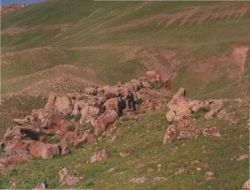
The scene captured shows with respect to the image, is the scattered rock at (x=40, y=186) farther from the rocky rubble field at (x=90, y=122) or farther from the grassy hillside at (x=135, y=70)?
the grassy hillside at (x=135, y=70)

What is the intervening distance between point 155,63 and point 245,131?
1833 inches

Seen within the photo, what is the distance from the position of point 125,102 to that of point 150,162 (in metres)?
12.2

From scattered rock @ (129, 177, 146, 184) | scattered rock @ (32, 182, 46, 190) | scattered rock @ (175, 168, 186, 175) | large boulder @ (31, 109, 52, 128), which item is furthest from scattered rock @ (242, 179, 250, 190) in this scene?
large boulder @ (31, 109, 52, 128)

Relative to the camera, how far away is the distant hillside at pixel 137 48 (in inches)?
2662

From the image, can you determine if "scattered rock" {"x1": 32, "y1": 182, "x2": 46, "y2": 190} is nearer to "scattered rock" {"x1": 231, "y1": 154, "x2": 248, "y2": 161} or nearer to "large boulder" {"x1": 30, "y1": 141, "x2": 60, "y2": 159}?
"large boulder" {"x1": 30, "y1": 141, "x2": 60, "y2": 159}

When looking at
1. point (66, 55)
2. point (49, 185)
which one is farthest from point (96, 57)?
point (49, 185)

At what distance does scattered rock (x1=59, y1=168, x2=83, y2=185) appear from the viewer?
1332 inches

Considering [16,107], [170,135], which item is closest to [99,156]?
[170,135]

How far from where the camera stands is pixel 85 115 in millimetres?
43375

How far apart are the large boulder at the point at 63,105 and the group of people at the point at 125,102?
3.77 m

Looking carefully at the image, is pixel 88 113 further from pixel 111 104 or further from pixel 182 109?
pixel 182 109

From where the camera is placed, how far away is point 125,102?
4428 centimetres

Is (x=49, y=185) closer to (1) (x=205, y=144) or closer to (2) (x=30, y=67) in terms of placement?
(1) (x=205, y=144)

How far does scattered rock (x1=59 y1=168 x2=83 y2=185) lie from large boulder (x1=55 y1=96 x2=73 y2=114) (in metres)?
11.0
